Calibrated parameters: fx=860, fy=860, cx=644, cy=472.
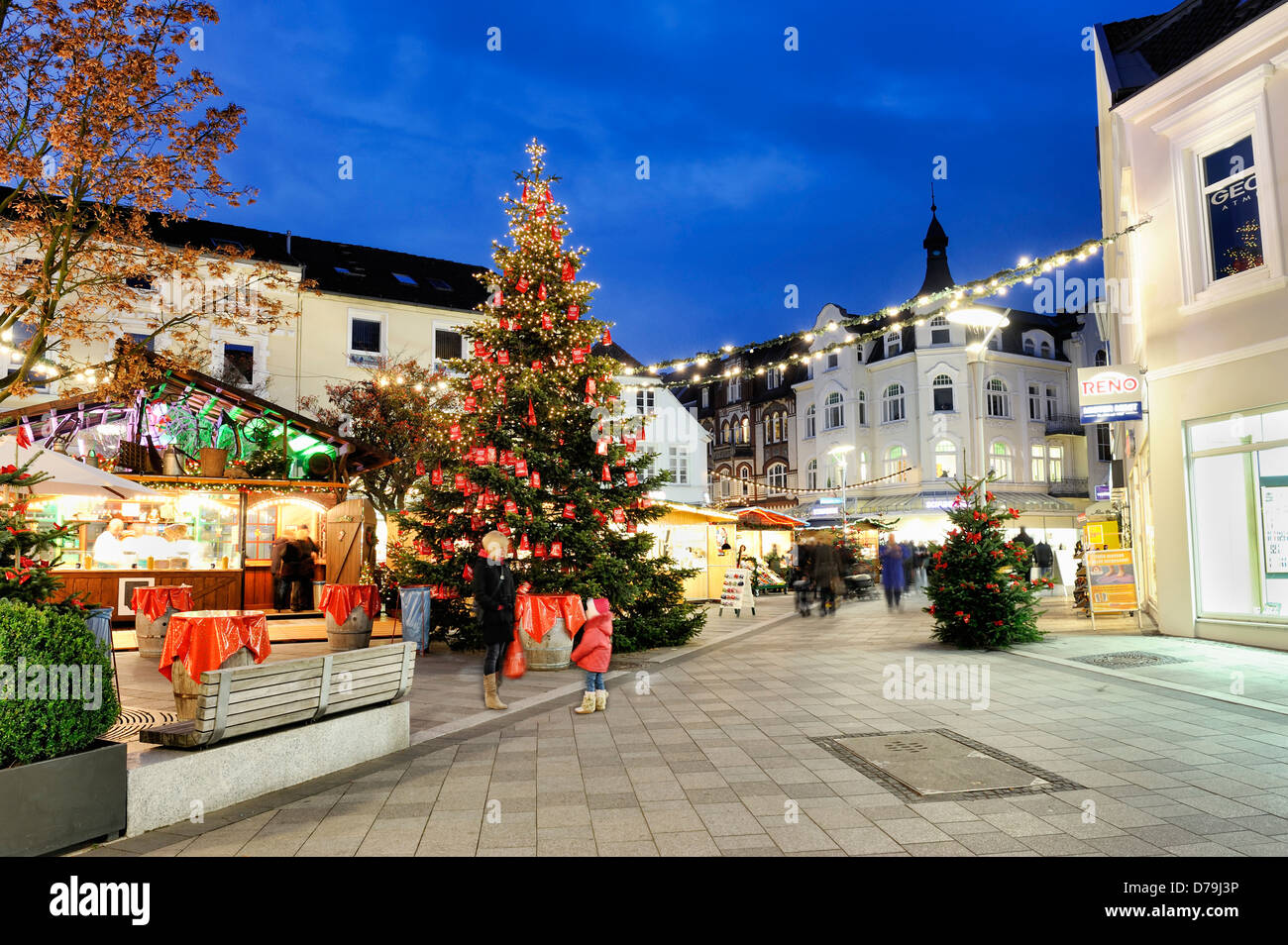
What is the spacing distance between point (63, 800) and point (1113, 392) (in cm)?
1449

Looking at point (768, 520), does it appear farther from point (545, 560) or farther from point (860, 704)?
point (860, 704)

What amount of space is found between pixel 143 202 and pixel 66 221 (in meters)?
0.96

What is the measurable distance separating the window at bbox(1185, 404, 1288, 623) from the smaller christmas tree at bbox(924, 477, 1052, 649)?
231 centimetres

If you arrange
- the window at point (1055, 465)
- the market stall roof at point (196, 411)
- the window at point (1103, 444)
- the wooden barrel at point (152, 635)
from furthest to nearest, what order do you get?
the window at point (1103, 444), the window at point (1055, 465), the market stall roof at point (196, 411), the wooden barrel at point (152, 635)

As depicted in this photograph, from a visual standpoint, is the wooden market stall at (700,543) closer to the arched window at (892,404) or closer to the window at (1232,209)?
the window at (1232,209)

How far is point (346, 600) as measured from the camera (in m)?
14.0

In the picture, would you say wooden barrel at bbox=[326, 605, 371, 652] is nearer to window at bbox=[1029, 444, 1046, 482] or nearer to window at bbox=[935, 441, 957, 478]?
window at bbox=[935, 441, 957, 478]

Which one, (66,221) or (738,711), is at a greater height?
(66,221)

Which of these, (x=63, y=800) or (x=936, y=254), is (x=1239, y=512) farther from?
(x=936, y=254)

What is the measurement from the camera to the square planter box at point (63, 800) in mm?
4500

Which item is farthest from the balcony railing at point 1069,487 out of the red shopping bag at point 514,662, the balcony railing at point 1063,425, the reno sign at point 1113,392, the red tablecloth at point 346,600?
the red shopping bag at point 514,662

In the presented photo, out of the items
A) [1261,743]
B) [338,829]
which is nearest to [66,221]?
[338,829]

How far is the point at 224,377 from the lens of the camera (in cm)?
3020

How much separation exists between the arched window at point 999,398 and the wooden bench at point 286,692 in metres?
42.5
